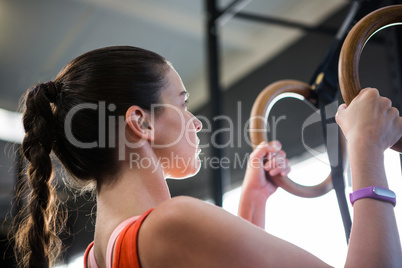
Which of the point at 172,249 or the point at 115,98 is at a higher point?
the point at 115,98

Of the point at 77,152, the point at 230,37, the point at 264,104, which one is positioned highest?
the point at 230,37

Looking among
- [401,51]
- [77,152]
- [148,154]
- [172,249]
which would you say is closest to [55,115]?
[77,152]

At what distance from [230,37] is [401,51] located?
9.64 feet

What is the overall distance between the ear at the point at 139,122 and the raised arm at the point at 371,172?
366mm

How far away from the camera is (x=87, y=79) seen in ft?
3.16

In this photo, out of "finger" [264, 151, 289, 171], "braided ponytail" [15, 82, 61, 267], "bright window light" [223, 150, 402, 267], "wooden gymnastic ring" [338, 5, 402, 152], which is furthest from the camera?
"bright window light" [223, 150, 402, 267]

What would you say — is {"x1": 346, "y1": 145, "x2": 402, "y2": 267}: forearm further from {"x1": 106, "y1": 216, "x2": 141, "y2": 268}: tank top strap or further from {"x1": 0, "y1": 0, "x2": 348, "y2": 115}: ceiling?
{"x1": 0, "y1": 0, "x2": 348, "y2": 115}: ceiling

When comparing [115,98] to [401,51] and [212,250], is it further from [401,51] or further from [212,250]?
[401,51]

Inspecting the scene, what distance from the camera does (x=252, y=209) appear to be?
1177 mm

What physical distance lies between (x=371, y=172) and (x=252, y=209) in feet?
1.60

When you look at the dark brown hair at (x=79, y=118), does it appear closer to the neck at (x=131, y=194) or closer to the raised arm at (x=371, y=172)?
the neck at (x=131, y=194)

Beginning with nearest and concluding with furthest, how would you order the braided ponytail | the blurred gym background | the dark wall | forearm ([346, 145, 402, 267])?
forearm ([346, 145, 402, 267]) < the braided ponytail < the dark wall < the blurred gym background

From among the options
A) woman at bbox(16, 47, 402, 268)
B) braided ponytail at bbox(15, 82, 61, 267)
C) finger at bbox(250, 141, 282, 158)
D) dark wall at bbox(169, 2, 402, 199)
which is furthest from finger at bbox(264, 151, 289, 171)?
dark wall at bbox(169, 2, 402, 199)

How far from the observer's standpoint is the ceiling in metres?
3.30
